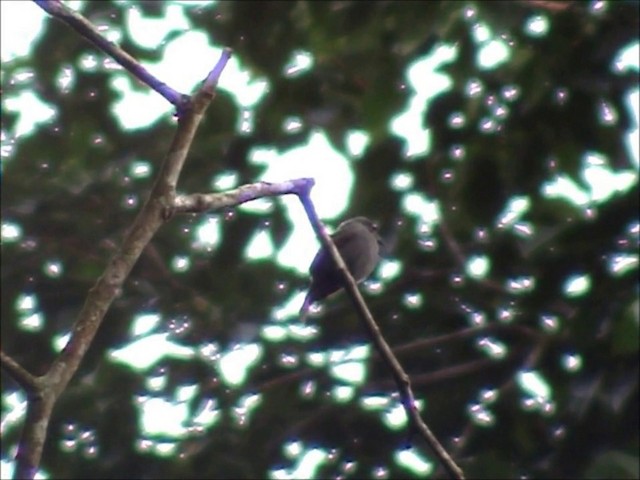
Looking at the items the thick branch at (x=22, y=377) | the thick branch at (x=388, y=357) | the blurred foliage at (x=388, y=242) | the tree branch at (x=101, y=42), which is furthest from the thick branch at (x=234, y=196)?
the blurred foliage at (x=388, y=242)

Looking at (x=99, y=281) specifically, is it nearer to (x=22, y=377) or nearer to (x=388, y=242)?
(x=22, y=377)

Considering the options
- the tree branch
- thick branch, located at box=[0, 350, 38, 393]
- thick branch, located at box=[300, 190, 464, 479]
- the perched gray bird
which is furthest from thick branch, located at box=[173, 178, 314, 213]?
the perched gray bird

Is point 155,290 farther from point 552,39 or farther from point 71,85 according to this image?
point 552,39

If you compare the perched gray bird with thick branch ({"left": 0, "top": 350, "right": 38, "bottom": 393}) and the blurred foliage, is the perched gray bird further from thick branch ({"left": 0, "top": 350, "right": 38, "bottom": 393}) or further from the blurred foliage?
thick branch ({"left": 0, "top": 350, "right": 38, "bottom": 393})

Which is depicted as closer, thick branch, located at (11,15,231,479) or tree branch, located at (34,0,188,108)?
thick branch, located at (11,15,231,479)

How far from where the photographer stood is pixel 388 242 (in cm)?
579

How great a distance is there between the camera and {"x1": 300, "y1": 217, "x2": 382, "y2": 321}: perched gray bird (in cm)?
579

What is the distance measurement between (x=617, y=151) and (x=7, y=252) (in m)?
3.09

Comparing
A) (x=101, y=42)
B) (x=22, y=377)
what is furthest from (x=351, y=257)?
(x=22, y=377)

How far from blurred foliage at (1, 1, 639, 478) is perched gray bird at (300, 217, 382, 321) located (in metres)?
0.18

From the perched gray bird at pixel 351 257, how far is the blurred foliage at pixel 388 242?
177 mm

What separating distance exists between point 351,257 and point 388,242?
1.74 feet

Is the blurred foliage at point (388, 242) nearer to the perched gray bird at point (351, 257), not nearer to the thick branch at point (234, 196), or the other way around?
the perched gray bird at point (351, 257)

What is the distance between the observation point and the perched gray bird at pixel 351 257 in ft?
19.0
